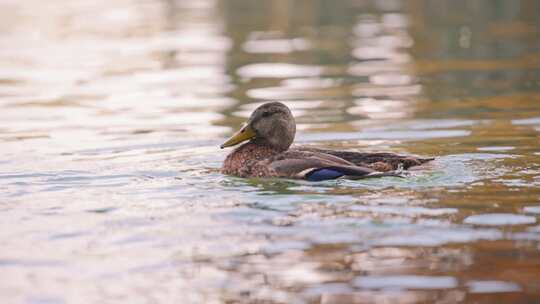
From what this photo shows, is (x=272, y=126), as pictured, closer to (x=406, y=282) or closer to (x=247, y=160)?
(x=247, y=160)

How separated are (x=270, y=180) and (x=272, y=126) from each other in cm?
73

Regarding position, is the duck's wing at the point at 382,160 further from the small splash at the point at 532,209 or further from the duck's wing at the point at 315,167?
the small splash at the point at 532,209

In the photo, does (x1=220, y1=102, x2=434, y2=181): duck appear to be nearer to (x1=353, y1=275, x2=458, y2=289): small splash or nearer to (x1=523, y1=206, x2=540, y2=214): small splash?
(x1=523, y1=206, x2=540, y2=214): small splash

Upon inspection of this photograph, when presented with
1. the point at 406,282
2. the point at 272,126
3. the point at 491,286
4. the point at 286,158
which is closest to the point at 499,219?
the point at 491,286

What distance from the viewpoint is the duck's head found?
407 inches

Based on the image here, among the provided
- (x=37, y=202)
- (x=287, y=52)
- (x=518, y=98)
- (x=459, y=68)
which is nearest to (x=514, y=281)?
(x=37, y=202)

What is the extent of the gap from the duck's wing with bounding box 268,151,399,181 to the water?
0.13m

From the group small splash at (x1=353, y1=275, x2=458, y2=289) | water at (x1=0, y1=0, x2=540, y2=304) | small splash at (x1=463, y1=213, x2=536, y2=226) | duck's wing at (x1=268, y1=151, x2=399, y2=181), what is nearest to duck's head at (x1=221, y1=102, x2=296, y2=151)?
duck's wing at (x1=268, y1=151, x2=399, y2=181)

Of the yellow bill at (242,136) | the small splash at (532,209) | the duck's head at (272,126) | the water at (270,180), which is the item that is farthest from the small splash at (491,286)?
the yellow bill at (242,136)

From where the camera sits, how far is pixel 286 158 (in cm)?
989

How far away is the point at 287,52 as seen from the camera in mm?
21922

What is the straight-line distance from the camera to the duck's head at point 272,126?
10.3 m

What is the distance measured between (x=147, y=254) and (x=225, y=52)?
588 inches

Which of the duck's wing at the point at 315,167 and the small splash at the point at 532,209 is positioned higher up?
Answer: the duck's wing at the point at 315,167
